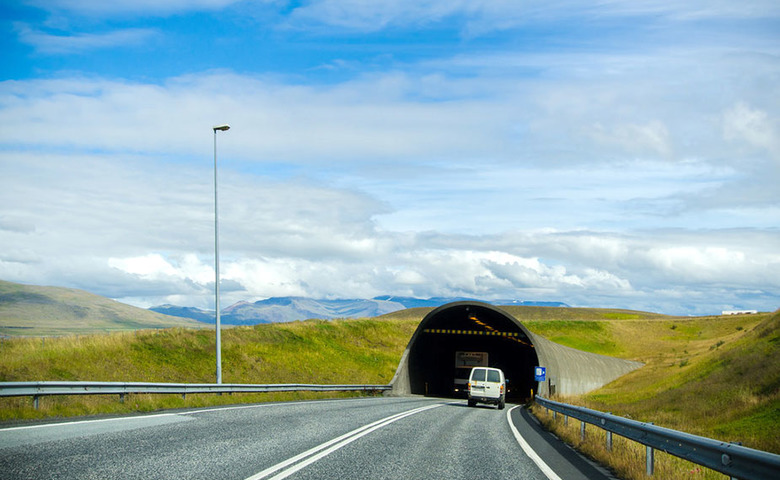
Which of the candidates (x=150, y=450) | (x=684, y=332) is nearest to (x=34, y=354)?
(x=150, y=450)

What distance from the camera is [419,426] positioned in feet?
55.1

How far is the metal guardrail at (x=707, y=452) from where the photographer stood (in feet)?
19.2

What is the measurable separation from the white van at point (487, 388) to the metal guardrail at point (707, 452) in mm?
20676

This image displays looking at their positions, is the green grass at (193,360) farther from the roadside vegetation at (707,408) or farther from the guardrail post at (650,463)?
the guardrail post at (650,463)

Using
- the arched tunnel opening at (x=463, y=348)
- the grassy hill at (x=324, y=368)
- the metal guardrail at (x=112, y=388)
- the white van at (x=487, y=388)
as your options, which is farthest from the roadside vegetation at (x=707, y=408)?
the metal guardrail at (x=112, y=388)

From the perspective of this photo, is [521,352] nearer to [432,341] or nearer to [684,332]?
[432,341]

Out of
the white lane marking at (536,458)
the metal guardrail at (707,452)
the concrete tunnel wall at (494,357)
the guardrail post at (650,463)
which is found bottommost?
the concrete tunnel wall at (494,357)

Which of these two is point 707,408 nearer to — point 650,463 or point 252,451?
point 650,463

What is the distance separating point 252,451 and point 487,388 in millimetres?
23181

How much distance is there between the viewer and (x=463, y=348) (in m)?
64.0

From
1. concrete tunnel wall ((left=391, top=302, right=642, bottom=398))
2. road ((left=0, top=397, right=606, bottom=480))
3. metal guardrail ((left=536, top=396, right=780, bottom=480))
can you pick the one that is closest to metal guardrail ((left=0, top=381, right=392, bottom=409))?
road ((left=0, top=397, right=606, bottom=480))

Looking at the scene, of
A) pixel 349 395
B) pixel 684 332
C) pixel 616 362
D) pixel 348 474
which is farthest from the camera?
pixel 684 332

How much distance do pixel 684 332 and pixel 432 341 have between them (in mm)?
67250

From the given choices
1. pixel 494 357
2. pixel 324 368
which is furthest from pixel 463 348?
pixel 324 368
